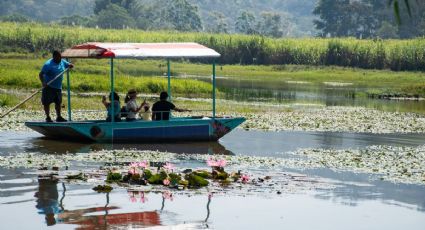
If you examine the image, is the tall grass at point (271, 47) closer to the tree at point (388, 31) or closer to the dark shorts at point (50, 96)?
the dark shorts at point (50, 96)

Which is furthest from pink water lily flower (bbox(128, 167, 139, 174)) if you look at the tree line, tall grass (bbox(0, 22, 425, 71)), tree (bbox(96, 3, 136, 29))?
tree (bbox(96, 3, 136, 29))

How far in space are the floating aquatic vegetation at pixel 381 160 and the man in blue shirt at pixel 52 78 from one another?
5.82 metres

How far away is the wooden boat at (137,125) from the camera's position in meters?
21.8

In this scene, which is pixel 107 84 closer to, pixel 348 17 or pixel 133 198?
pixel 133 198

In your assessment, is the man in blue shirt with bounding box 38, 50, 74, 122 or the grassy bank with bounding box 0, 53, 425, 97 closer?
the man in blue shirt with bounding box 38, 50, 74, 122

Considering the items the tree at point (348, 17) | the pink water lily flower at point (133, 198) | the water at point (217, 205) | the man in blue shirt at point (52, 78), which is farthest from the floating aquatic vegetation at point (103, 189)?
the tree at point (348, 17)

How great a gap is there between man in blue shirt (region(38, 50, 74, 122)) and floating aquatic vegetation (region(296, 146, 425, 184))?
582 centimetres

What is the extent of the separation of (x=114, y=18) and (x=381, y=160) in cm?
10550

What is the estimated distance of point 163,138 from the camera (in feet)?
74.7

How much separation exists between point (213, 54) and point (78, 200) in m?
8.38

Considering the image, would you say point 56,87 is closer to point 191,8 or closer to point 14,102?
point 14,102

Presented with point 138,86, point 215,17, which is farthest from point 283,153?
point 215,17

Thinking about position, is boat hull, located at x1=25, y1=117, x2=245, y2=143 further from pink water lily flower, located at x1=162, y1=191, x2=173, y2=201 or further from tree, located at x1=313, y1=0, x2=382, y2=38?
tree, located at x1=313, y1=0, x2=382, y2=38

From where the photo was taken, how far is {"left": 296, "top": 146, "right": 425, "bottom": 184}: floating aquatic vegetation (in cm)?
1920
